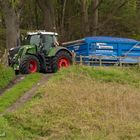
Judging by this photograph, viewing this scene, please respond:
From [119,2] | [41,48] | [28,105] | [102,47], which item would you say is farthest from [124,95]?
[119,2]

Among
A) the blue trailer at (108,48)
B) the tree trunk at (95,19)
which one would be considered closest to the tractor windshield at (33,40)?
the blue trailer at (108,48)

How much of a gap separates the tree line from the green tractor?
29.3 ft

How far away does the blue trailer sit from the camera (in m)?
33.5

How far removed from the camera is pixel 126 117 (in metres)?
22.2

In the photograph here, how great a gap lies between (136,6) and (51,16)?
11.2m

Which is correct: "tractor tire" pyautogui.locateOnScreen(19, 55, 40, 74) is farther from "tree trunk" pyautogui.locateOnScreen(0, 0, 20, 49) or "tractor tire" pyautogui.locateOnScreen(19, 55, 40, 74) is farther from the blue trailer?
the blue trailer

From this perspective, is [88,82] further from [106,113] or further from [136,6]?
[136,6]

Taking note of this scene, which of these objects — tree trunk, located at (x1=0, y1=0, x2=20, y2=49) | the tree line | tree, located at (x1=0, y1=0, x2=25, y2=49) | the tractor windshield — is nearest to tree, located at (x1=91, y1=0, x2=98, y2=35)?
the tree line

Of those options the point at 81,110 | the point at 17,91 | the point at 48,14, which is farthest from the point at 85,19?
the point at 81,110

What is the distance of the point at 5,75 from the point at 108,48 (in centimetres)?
911

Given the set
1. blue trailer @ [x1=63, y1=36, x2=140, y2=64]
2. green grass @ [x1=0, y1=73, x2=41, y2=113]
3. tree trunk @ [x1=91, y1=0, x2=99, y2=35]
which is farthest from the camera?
tree trunk @ [x1=91, y1=0, x2=99, y2=35]

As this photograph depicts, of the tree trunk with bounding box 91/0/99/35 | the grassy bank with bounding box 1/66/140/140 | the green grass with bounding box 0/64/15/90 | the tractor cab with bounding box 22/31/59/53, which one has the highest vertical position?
the tree trunk with bounding box 91/0/99/35

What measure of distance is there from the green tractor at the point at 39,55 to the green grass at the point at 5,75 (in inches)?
51.4

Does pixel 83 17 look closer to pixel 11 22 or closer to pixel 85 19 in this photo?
pixel 85 19
